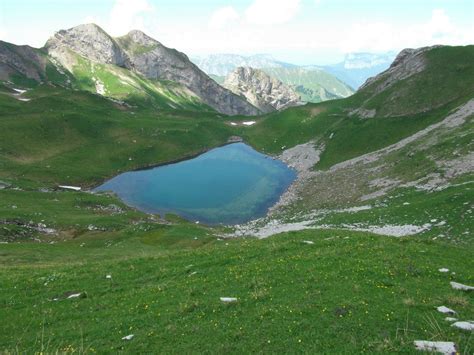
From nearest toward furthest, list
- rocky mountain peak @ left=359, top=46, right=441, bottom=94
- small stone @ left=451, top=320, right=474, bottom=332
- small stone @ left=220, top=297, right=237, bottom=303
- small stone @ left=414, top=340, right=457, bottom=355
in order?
small stone @ left=414, top=340, right=457, bottom=355, small stone @ left=451, top=320, right=474, bottom=332, small stone @ left=220, top=297, right=237, bottom=303, rocky mountain peak @ left=359, top=46, right=441, bottom=94

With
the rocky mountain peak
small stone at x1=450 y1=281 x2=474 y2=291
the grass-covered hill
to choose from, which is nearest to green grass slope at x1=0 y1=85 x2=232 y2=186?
the grass-covered hill

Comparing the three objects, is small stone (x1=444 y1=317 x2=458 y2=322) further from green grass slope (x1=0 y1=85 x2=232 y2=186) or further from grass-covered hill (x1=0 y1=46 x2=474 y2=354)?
green grass slope (x1=0 y1=85 x2=232 y2=186)

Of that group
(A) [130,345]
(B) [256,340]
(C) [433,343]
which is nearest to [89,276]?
(A) [130,345]

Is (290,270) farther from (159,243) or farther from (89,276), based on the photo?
(159,243)

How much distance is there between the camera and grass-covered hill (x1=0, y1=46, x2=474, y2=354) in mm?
18453

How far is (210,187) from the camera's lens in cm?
10400

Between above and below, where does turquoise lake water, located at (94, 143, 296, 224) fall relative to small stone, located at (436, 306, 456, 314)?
below

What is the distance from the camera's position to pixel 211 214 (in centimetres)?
8556

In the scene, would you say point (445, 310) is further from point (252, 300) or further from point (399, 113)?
point (399, 113)

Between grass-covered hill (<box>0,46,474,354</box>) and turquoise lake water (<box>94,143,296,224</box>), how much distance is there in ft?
20.0

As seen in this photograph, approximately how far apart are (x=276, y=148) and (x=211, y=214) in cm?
5986

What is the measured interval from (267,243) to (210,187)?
228 feet

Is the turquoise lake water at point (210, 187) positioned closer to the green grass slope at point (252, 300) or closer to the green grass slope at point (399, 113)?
the green grass slope at point (399, 113)

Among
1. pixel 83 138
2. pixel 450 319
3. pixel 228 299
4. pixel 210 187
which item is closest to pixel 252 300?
pixel 228 299
